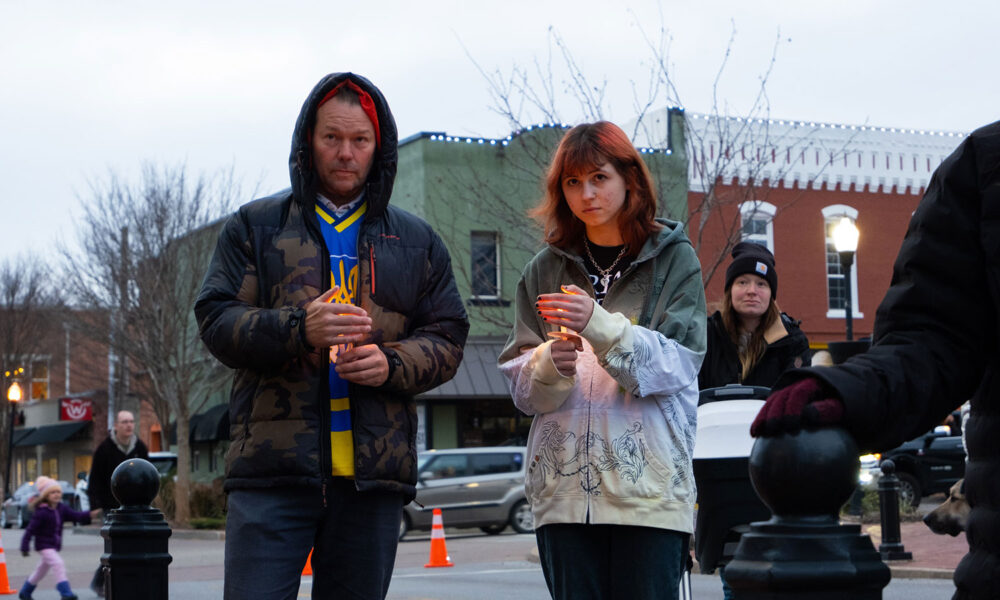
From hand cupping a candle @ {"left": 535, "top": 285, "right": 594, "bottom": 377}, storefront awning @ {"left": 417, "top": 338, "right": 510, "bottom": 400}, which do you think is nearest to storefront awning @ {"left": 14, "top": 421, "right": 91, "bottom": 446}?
storefront awning @ {"left": 417, "top": 338, "right": 510, "bottom": 400}

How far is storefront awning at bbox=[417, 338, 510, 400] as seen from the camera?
3080cm

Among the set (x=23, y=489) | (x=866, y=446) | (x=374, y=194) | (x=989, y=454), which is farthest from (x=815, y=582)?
(x=23, y=489)

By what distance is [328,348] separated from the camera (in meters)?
3.86

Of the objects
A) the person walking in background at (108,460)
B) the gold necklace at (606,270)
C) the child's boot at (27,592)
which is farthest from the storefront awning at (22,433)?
the gold necklace at (606,270)

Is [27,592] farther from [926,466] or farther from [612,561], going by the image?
[926,466]

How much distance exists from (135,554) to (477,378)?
87.1ft

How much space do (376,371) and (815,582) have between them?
2.08 meters

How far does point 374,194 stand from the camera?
13.4 ft

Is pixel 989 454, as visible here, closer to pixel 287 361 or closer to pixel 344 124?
pixel 287 361

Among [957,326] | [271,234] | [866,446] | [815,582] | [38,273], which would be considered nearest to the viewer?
[815,582]

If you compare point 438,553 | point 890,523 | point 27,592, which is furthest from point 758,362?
point 438,553

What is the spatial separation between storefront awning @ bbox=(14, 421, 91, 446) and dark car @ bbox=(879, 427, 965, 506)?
39719 millimetres

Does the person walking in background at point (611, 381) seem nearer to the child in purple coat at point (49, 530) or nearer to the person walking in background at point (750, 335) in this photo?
the person walking in background at point (750, 335)

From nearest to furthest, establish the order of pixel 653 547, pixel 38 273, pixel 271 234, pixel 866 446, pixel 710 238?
pixel 866 446 < pixel 653 547 < pixel 271 234 < pixel 710 238 < pixel 38 273
